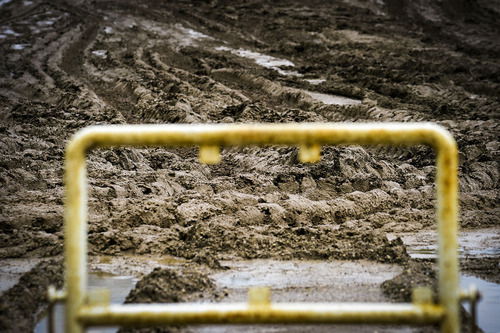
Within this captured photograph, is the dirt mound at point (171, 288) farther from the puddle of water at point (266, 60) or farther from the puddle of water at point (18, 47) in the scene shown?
the puddle of water at point (18, 47)

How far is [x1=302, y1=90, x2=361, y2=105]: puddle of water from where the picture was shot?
13.9 metres

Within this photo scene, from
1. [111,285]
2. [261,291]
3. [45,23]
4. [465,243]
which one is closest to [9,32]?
[45,23]

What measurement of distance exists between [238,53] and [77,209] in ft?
58.1

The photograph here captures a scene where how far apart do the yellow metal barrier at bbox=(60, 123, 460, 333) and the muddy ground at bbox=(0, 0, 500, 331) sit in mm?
1765

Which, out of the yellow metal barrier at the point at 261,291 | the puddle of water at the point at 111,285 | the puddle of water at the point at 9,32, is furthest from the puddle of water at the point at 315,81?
the yellow metal barrier at the point at 261,291

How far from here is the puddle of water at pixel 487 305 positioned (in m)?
4.07

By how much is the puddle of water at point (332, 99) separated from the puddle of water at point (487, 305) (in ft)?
29.9

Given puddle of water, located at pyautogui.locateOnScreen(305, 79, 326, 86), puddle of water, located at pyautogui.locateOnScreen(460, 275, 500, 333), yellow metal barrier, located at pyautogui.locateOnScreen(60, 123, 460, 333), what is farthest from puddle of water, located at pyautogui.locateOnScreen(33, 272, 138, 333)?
puddle of water, located at pyautogui.locateOnScreen(305, 79, 326, 86)

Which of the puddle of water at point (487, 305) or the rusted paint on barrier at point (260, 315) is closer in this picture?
the rusted paint on barrier at point (260, 315)

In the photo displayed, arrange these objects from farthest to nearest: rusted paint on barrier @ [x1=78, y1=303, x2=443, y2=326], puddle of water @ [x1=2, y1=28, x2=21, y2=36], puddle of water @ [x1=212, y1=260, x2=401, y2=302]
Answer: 1. puddle of water @ [x1=2, y1=28, x2=21, y2=36]
2. puddle of water @ [x1=212, y1=260, x2=401, y2=302]
3. rusted paint on barrier @ [x1=78, y1=303, x2=443, y2=326]

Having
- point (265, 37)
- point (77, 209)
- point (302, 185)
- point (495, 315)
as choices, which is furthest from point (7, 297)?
point (265, 37)

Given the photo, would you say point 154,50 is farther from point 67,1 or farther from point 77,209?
point 77,209

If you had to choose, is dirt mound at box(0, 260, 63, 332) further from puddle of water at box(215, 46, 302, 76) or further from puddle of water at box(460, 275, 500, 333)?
puddle of water at box(215, 46, 302, 76)

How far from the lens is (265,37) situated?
22.5 m
